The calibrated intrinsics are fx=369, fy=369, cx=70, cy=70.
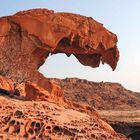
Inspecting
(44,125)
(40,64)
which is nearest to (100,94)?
(40,64)

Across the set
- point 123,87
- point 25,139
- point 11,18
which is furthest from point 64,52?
point 123,87

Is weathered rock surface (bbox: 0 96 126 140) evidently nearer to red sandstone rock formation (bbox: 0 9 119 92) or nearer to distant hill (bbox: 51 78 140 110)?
red sandstone rock formation (bbox: 0 9 119 92)

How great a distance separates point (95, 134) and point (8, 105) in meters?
2.78

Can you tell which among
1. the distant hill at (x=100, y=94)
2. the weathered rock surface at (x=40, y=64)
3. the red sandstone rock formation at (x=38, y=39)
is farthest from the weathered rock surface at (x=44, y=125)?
the distant hill at (x=100, y=94)

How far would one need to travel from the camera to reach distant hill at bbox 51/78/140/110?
44750 mm

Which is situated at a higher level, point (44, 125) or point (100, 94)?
point (44, 125)

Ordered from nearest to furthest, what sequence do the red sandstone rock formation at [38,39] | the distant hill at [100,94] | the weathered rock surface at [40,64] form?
the weathered rock surface at [40,64]
the red sandstone rock formation at [38,39]
the distant hill at [100,94]

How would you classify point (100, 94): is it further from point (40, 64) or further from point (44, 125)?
point (44, 125)

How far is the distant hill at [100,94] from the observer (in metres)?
44.8

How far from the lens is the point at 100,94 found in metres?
48.3

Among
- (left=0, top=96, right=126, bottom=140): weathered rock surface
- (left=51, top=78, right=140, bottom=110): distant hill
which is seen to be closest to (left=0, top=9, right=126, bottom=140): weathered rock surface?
(left=0, top=96, right=126, bottom=140): weathered rock surface

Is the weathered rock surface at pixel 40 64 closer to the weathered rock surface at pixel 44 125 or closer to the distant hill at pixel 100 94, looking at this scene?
the weathered rock surface at pixel 44 125

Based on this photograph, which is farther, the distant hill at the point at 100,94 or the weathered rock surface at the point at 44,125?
the distant hill at the point at 100,94

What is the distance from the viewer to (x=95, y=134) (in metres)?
10.1
